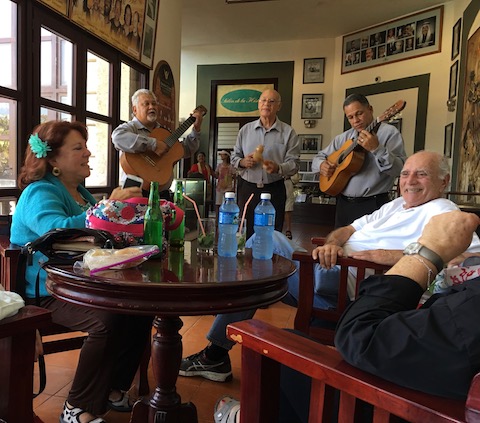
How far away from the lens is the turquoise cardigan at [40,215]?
4.87 feet

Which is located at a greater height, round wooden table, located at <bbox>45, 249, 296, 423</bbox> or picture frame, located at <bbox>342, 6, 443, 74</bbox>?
picture frame, located at <bbox>342, 6, 443, 74</bbox>

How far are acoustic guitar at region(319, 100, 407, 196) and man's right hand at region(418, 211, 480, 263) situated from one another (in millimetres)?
2010

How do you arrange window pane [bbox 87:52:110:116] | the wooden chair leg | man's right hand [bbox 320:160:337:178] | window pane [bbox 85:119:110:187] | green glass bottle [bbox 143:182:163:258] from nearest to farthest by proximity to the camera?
green glass bottle [bbox 143:182:163:258]
the wooden chair leg
man's right hand [bbox 320:160:337:178]
window pane [bbox 87:52:110:116]
window pane [bbox 85:119:110:187]

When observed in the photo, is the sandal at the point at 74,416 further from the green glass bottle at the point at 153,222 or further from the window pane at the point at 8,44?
the window pane at the point at 8,44

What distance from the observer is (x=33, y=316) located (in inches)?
38.3

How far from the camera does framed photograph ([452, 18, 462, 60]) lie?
6250 millimetres

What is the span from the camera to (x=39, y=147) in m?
1.71

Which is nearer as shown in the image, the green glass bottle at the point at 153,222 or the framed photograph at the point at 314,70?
the green glass bottle at the point at 153,222

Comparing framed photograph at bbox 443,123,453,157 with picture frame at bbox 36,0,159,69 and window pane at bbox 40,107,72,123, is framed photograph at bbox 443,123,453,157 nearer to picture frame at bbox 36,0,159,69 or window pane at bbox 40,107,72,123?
picture frame at bbox 36,0,159,69

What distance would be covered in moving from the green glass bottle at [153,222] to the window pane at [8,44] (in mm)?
2313

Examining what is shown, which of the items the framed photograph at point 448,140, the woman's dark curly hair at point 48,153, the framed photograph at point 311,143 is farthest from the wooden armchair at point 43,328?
the framed photograph at point 311,143

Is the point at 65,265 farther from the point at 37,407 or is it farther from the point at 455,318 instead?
the point at 455,318

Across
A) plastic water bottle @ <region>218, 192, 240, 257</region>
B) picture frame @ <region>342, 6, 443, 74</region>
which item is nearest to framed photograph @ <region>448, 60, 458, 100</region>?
picture frame @ <region>342, 6, 443, 74</region>

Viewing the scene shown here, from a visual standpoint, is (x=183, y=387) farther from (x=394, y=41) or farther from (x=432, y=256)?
(x=394, y=41)
